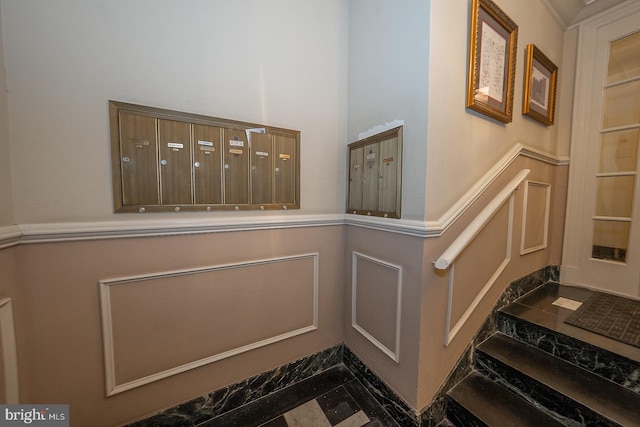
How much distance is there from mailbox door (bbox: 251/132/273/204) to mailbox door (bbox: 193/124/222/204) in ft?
0.59

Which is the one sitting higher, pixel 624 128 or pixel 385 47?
pixel 385 47

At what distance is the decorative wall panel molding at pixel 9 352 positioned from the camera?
794mm

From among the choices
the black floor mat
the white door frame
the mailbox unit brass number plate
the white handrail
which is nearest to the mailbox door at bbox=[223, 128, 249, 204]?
the mailbox unit brass number plate

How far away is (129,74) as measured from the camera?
0.99 metres

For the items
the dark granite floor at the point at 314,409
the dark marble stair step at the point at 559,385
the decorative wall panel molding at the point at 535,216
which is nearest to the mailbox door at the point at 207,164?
the dark granite floor at the point at 314,409

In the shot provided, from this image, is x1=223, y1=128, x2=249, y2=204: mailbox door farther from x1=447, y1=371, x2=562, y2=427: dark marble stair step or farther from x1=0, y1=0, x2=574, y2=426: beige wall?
x1=447, y1=371, x2=562, y2=427: dark marble stair step

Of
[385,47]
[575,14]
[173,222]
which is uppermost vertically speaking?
[575,14]

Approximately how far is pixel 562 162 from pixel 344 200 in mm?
2111

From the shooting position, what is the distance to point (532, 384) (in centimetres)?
116

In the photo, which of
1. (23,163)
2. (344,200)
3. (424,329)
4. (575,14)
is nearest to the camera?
(23,163)

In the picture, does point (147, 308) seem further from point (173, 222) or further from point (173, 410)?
point (173, 410)

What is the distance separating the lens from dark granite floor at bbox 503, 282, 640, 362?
3.78 feet

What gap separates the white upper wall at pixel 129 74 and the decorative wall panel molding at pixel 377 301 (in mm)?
587

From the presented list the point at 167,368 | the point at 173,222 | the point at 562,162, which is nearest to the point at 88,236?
the point at 173,222
